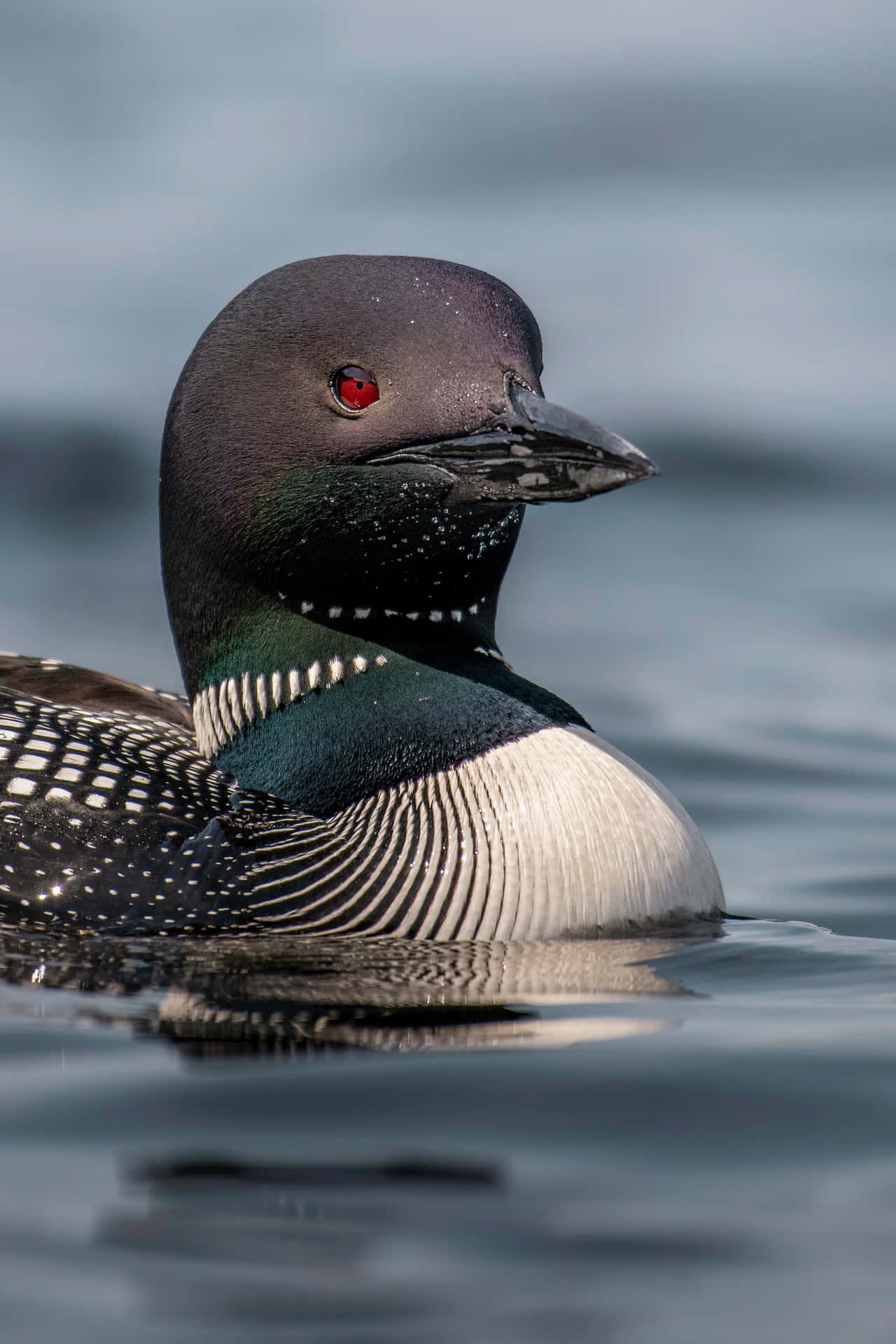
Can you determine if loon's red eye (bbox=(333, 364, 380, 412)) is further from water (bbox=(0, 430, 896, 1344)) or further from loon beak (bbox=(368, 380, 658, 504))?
water (bbox=(0, 430, 896, 1344))

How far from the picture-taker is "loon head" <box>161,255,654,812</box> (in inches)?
148

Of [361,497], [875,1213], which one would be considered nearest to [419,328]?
[361,497]

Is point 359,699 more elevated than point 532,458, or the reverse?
point 532,458

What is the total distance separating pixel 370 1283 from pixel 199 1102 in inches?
22.9

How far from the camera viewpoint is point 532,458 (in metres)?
3.68

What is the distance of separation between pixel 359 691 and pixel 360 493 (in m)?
0.39

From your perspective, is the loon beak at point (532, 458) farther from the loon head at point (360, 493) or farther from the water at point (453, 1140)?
the water at point (453, 1140)

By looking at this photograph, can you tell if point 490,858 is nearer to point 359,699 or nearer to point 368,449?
point 359,699

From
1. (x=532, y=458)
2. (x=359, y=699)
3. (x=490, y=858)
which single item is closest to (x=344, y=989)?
(x=490, y=858)

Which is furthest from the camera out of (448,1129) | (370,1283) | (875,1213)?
(448,1129)

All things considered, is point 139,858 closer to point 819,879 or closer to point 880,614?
point 819,879

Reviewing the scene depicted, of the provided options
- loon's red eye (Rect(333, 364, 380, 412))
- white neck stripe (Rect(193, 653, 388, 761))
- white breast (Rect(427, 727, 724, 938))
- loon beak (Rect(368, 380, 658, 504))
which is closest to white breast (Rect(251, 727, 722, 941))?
white breast (Rect(427, 727, 724, 938))

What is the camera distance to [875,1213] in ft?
8.07

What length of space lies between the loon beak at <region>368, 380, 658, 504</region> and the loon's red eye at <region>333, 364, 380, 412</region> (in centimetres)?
10
